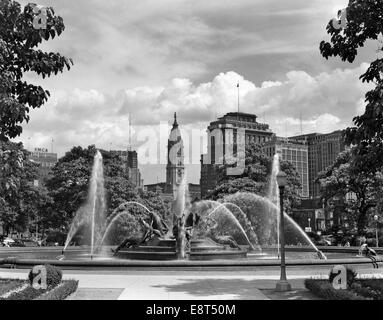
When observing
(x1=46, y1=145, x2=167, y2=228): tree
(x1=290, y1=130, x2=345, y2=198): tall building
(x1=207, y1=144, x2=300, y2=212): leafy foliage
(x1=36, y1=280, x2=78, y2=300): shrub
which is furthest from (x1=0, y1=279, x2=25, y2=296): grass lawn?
(x1=290, y1=130, x2=345, y2=198): tall building

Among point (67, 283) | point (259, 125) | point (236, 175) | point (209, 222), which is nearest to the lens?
point (67, 283)

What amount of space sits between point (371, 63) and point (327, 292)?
706cm

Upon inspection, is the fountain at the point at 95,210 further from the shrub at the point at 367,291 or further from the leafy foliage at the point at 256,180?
the shrub at the point at 367,291

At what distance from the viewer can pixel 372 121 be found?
49.8 ft

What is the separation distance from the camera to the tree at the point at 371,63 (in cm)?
1535

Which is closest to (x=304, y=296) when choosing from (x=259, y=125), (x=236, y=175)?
(x=236, y=175)

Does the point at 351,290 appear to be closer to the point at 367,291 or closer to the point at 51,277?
the point at 367,291

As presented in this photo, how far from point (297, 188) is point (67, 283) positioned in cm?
5406

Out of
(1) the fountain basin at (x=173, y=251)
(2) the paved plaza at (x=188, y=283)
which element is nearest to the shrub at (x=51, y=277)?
(2) the paved plaza at (x=188, y=283)

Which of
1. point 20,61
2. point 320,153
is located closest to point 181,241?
point 20,61

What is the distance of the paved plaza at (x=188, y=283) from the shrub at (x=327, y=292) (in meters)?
0.35

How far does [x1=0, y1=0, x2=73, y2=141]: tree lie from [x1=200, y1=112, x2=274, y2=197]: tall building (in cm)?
9473

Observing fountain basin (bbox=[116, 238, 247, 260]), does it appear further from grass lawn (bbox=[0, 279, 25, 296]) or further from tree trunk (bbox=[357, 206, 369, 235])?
tree trunk (bbox=[357, 206, 369, 235])
